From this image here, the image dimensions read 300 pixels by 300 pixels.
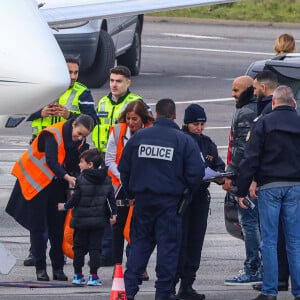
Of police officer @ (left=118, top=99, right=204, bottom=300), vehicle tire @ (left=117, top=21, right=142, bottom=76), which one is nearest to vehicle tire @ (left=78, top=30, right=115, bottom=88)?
vehicle tire @ (left=117, top=21, right=142, bottom=76)

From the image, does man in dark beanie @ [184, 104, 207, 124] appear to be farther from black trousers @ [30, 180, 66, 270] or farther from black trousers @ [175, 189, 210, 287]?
black trousers @ [30, 180, 66, 270]

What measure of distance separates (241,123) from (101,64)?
39.6 feet

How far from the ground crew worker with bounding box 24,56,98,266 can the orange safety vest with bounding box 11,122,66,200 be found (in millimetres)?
542

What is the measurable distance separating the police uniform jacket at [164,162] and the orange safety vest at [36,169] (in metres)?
1.28

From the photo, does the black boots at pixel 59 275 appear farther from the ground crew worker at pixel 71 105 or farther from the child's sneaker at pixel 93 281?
the ground crew worker at pixel 71 105

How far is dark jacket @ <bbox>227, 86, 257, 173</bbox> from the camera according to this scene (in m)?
12.1

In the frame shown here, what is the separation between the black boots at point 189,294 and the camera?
1176cm

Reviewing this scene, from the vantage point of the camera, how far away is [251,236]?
12336mm

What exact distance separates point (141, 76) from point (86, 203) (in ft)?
48.8

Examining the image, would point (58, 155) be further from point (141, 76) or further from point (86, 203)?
point (141, 76)

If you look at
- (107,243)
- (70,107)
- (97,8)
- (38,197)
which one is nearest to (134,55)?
(97,8)

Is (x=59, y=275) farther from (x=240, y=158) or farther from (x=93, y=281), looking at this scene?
(x=240, y=158)

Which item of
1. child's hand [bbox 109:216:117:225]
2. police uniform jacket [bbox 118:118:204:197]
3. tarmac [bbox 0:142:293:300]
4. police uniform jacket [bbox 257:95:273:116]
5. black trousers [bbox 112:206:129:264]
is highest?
police uniform jacket [bbox 257:95:273:116]

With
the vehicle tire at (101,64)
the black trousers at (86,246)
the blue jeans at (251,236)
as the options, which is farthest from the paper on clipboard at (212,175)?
the vehicle tire at (101,64)
